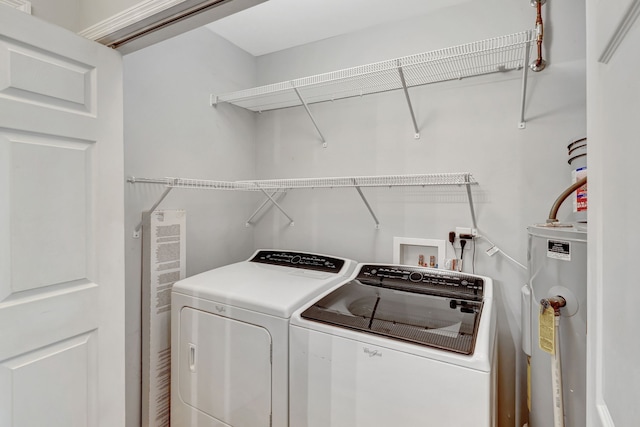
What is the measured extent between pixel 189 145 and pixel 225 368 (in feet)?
4.79

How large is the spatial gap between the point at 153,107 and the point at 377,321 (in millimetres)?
1815

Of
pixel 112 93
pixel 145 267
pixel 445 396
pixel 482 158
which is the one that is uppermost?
pixel 112 93

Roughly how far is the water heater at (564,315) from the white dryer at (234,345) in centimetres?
103

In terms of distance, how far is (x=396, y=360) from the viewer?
1.20 metres

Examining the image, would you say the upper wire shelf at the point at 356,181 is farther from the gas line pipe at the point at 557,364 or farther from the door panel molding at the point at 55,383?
the door panel molding at the point at 55,383

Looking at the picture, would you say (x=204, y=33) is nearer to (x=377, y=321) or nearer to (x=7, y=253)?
(x=7, y=253)

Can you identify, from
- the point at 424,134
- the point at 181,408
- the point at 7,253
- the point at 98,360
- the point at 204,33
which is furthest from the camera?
the point at 204,33

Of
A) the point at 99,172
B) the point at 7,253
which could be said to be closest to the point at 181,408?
the point at 7,253

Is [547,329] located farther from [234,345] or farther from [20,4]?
[20,4]

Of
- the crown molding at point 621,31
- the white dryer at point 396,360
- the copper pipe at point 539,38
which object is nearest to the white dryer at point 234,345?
the white dryer at point 396,360

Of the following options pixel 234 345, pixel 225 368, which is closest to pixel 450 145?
pixel 234 345

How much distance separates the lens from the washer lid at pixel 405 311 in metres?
1.23

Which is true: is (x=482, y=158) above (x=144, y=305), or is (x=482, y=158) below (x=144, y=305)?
above

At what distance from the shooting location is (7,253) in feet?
3.14
